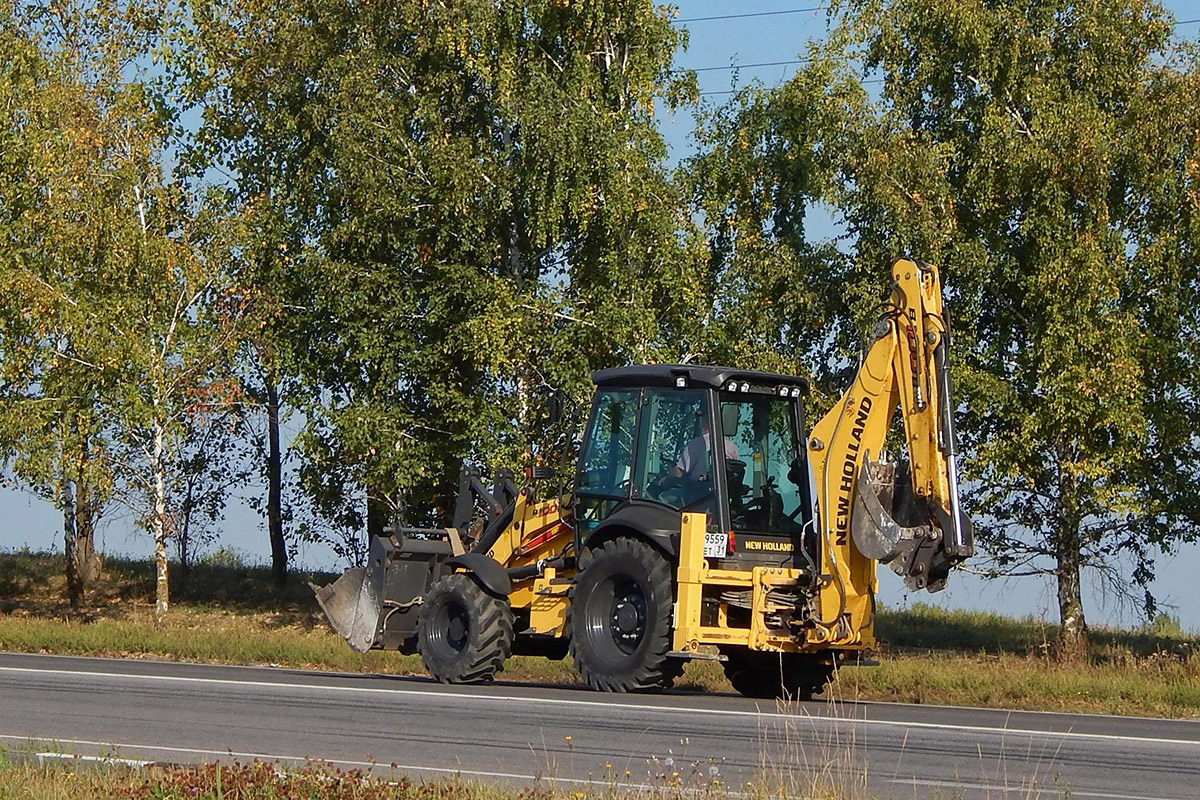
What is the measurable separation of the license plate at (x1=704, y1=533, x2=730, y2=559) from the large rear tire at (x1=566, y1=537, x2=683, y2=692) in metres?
0.47

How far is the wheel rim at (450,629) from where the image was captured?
18219 mm

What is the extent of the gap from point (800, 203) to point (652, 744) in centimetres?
2108

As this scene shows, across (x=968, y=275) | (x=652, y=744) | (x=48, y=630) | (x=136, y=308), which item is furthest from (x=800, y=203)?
(x=652, y=744)

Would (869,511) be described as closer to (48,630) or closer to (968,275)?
(968,275)

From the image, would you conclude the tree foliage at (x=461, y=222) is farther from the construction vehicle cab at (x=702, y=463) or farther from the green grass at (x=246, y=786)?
the green grass at (x=246, y=786)

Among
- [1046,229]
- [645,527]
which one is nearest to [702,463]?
[645,527]

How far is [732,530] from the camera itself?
16.2 m

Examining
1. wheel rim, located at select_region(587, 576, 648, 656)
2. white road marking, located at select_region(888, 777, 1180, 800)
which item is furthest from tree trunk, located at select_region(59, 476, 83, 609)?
white road marking, located at select_region(888, 777, 1180, 800)

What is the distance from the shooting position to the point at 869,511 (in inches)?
616

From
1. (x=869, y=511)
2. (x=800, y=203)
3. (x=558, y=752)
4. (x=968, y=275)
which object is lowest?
(x=558, y=752)

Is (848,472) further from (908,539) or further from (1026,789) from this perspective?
(1026,789)

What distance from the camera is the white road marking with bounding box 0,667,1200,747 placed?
12.5 m

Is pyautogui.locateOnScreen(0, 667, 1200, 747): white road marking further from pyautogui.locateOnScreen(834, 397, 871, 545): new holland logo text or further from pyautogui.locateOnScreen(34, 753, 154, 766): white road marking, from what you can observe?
pyautogui.locateOnScreen(34, 753, 154, 766): white road marking

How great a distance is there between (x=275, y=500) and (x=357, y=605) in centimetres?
2070
